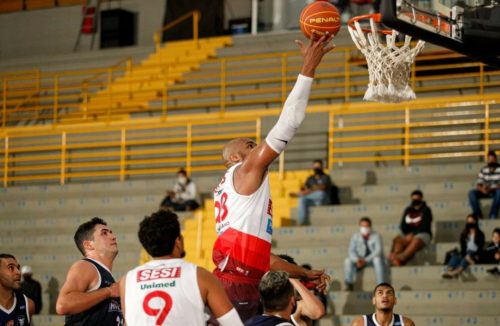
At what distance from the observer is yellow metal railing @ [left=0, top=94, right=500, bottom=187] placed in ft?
64.6

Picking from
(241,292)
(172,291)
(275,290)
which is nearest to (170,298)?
(172,291)

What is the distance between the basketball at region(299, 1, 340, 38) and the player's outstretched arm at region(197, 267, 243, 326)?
2335mm

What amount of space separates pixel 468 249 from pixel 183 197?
18.6ft

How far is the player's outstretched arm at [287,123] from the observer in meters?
6.93

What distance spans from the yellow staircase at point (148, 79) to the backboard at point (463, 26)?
14.0 meters

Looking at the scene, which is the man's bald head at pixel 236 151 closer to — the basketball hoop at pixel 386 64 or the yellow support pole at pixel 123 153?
the basketball hoop at pixel 386 64

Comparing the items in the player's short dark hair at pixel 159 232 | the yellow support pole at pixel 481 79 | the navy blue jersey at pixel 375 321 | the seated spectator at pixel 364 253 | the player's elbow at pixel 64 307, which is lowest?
the navy blue jersey at pixel 375 321

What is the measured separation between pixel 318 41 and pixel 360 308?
31.0 feet

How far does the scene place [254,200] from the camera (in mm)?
7289

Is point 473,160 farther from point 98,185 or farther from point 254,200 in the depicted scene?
point 254,200

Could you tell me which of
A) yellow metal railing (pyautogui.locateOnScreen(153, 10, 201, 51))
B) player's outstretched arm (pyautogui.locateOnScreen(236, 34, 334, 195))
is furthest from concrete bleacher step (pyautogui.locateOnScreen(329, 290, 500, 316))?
yellow metal railing (pyautogui.locateOnScreen(153, 10, 201, 51))

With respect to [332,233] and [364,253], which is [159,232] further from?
[332,233]

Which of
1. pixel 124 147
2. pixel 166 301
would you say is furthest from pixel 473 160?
pixel 166 301

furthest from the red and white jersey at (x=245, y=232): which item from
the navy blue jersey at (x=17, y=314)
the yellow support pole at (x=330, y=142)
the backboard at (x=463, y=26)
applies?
the yellow support pole at (x=330, y=142)
